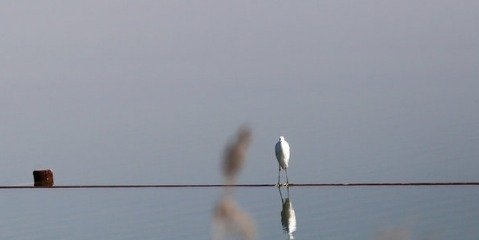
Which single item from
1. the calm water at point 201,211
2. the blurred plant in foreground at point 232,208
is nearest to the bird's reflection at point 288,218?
the calm water at point 201,211

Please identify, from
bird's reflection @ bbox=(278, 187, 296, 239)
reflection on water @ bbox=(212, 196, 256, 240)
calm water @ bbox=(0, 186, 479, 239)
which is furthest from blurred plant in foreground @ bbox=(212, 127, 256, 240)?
bird's reflection @ bbox=(278, 187, 296, 239)

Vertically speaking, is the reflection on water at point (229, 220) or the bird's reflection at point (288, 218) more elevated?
the reflection on water at point (229, 220)

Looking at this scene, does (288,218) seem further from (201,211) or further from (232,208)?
(232,208)

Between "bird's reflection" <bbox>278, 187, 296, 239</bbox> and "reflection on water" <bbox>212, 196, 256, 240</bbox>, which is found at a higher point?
"reflection on water" <bbox>212, 196, 256, 240</bbox>

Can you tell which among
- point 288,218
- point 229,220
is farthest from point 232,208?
point 288,218

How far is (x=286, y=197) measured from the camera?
2820 centimetres

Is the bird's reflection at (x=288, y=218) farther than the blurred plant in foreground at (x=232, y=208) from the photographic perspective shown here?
Yes

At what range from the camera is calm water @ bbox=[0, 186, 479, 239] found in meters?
23.4

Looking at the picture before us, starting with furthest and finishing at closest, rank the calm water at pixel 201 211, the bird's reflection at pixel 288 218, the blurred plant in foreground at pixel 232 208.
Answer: the calm water at pixel 201 211 < the bird's reflection at pixel 288 218 < the blurred plant in foreground at pixel 232 208

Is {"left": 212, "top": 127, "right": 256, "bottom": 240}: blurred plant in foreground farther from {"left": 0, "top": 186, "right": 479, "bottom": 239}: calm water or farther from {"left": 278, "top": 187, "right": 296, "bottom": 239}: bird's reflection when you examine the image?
{"left": 278, "top": 187, "right": 296, "bottom": 239}: bird's reflection

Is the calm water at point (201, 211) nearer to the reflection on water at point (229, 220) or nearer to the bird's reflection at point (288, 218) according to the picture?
the bird's reflection at point (288, 218)

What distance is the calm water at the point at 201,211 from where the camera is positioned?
2336 cm

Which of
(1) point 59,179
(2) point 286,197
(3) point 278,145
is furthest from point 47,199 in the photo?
(3) point 278,145

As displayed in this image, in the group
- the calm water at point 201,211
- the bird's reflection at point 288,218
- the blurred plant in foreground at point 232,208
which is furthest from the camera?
the calm water at point 201,211
